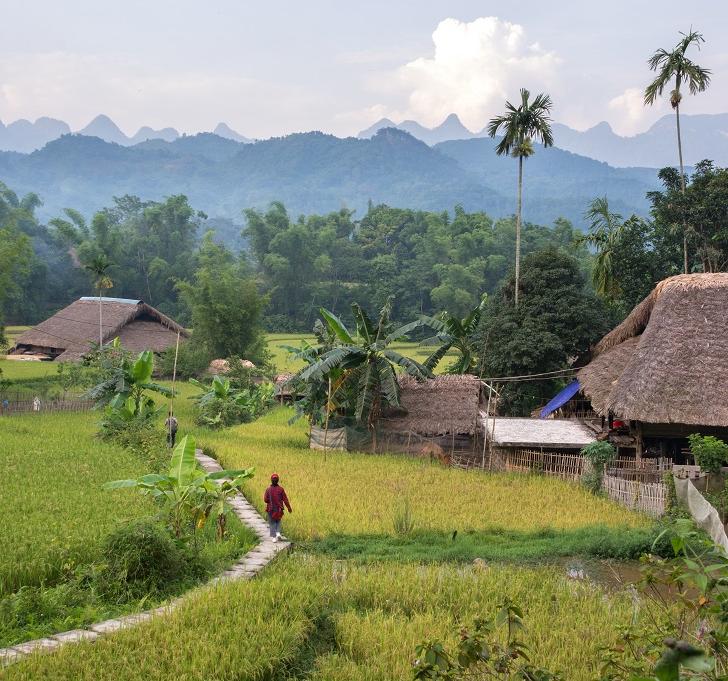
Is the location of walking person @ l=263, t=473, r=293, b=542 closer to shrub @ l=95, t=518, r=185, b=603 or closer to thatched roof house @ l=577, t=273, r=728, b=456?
shrub @ l=95, t=518, r=185, b=603

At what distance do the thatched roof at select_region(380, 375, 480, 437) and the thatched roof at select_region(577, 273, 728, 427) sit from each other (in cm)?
246

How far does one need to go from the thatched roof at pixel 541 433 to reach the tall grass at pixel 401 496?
0.96m

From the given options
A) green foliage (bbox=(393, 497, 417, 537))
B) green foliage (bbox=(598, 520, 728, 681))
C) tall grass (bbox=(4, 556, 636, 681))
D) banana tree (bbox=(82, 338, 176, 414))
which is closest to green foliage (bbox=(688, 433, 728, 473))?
tall grass (bbox=(4, 556, 636, 681))

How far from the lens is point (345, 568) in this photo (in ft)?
28.3

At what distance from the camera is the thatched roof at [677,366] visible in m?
13.9

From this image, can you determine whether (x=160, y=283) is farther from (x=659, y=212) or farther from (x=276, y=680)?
(x=276, y=680)

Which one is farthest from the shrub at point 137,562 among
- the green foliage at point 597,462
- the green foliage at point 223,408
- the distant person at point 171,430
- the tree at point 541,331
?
the tree at point 541,331

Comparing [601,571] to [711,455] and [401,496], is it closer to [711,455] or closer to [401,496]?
[711,455]

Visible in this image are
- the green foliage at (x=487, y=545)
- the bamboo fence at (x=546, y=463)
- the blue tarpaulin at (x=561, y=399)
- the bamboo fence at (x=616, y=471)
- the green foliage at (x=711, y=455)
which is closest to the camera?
the green foliage at (x=487, y=545)

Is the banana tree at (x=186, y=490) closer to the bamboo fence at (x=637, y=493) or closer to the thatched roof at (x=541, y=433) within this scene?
the bamboo fence at (x=637, y=493)

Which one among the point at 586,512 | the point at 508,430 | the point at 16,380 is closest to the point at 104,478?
the point at 586,512

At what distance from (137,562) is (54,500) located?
9.53ft

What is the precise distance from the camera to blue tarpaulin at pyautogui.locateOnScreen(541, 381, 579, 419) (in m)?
19.4

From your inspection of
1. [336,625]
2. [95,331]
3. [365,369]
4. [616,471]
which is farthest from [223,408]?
[95,331]
